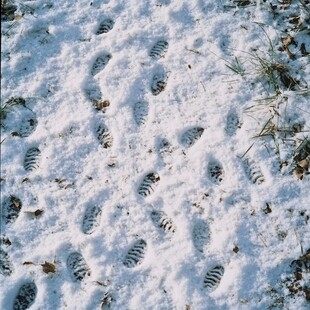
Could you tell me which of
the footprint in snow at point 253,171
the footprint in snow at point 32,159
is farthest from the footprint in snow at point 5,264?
the footprint in snow at point 253,171

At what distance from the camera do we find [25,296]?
1985 millimetres

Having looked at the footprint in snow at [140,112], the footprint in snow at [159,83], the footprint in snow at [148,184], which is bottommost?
the footprint in snow at [148,184]

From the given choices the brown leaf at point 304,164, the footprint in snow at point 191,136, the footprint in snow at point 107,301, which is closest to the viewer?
the footprint in snow at point 107,301

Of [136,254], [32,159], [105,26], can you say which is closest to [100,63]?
[105,26]

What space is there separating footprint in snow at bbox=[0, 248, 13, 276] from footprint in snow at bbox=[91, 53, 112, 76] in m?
0.91

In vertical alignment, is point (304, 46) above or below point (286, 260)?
above

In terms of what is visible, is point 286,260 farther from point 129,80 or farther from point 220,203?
point 129,80

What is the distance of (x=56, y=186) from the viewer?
2.12m

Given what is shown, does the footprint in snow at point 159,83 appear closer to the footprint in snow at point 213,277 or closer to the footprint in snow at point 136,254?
the footprint in snow at point 136,254

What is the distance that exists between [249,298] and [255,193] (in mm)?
423

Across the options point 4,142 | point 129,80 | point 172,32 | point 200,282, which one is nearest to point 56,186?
point 4,142

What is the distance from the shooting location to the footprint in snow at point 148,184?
2.09m

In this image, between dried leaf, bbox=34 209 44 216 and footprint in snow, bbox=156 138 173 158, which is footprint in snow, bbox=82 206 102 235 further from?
footprint in snow, bbox=156 138 173 158

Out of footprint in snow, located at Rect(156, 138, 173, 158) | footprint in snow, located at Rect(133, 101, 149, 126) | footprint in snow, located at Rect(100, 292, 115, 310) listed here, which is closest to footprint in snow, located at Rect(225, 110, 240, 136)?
footprint in snow, located at Rect(156, 138, 173, 158)
